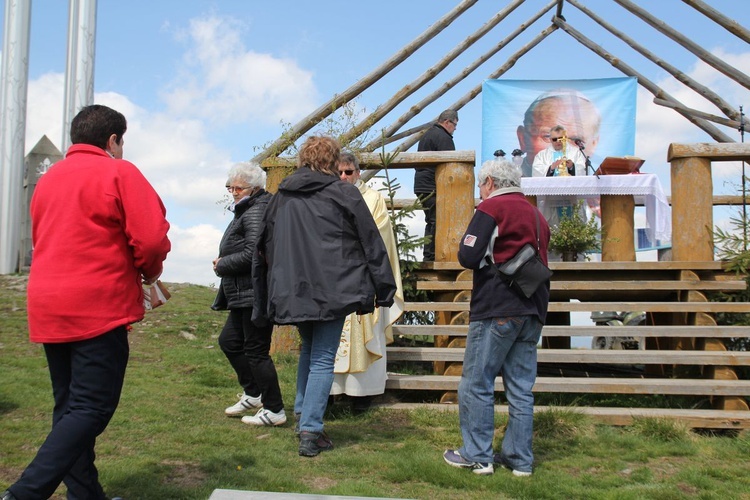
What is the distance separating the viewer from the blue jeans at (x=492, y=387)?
4289 mm

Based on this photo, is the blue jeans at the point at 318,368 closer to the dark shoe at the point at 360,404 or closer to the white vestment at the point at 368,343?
the white vestment at the point at 368,343

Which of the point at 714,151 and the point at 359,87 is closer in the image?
the point at 714,151

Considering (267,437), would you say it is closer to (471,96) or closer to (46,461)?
(46,461)

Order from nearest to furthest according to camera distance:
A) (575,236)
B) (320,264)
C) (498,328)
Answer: (498,328) < (320,264) < (575,236)

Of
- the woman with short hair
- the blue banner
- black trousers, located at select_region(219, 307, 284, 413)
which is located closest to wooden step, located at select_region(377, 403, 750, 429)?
black trousers, located at select_region(219, 307, 284, 413)

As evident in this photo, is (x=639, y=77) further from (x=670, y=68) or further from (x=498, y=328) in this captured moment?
(x=498, y=328)

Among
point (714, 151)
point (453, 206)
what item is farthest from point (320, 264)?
point (714, 151)

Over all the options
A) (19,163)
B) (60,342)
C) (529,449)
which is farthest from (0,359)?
(19,163)

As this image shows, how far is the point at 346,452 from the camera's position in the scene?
466 centimetres

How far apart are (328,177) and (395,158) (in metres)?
2.84

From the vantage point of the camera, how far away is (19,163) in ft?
44.3

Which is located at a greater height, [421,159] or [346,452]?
[421,159]

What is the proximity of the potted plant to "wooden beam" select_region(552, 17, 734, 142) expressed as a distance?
5279mm

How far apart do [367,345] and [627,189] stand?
3799 millimetres
